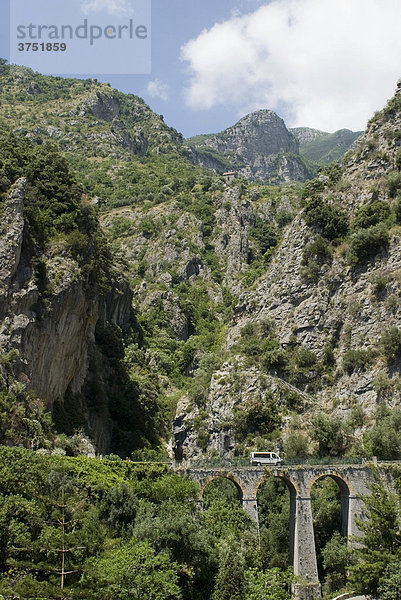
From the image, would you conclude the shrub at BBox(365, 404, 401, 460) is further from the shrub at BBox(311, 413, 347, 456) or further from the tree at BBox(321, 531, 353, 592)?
the tree at BBox(321, 531, 353, 592)

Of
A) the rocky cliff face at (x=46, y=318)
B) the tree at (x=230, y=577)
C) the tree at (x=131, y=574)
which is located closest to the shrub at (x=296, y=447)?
the tree at (x=230, y=577)

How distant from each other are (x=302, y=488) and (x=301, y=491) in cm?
24

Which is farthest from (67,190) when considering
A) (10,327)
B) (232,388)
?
(232,388)

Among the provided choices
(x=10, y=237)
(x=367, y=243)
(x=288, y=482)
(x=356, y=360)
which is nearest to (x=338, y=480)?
(x=288, y=482)

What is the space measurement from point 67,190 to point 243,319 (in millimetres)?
33455

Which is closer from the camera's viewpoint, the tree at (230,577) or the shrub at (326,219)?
the tree at (230,577)

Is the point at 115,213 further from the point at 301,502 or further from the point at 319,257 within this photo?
the point at 301,502

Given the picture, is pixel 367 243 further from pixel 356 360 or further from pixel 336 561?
pixel 336 561

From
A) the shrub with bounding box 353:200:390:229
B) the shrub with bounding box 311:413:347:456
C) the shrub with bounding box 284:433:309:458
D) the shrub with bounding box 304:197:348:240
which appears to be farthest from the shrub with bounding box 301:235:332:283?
the shrub with bounding box 284:433:309:458

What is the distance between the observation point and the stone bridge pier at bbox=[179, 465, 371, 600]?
38000 mm

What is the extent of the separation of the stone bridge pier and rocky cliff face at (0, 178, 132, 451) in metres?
14.4

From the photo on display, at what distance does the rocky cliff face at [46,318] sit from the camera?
38781 mm

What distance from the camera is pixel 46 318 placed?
42594mm

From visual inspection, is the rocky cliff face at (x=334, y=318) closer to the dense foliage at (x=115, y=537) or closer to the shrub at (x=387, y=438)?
the shrub at (x=387, y=438)
